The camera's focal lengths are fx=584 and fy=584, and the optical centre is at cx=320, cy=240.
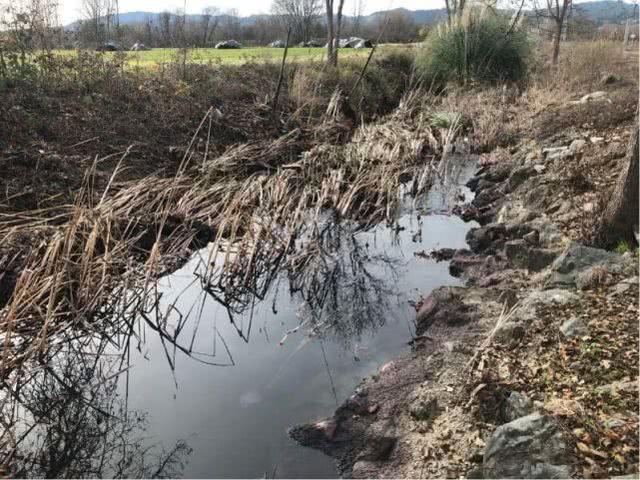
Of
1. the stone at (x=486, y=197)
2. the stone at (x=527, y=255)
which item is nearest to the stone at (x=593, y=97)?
the stone at (x=486, y=197)

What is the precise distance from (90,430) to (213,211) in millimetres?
2716

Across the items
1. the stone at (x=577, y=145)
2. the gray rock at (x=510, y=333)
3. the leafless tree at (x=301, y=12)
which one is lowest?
the gray rock at (x=510, y=333)

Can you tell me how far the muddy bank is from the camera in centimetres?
239

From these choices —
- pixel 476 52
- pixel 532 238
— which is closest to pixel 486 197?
pixel 532 238

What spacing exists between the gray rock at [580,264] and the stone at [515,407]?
49.4 inches

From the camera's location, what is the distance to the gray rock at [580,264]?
369cm

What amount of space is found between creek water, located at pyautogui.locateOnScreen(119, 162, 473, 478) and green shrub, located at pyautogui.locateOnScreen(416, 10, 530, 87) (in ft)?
26.0

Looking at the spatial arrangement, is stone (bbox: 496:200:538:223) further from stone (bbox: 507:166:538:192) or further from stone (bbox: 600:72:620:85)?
stone (bbox: 600:72:620:85)

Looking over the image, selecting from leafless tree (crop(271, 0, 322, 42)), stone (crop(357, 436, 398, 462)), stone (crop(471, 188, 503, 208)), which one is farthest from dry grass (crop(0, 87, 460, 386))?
leafless tree (crop(271, 0, 322, 42))

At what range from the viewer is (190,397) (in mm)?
3527

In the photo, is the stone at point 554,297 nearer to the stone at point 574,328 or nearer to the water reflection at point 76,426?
the stone at point 574,328

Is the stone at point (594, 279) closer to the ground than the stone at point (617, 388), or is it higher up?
higher up

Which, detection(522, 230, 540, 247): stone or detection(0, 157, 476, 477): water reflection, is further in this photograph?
detection(522, 230, 540, 247): stone

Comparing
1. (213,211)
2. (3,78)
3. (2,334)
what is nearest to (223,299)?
(213,211)
